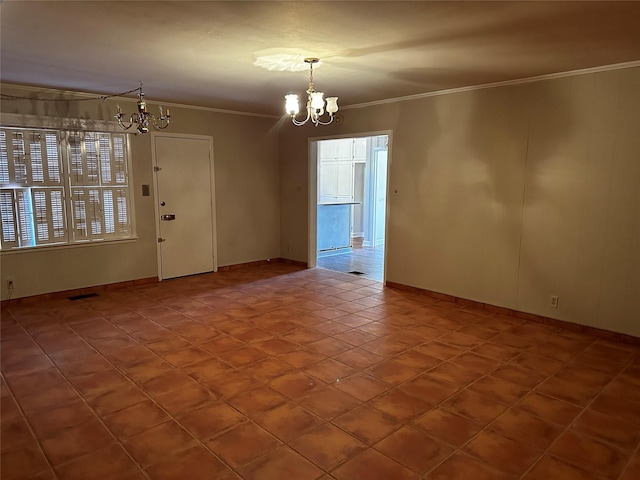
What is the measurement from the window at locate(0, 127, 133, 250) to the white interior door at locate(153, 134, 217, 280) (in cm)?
46

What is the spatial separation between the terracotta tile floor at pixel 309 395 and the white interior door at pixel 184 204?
1412 millimetres

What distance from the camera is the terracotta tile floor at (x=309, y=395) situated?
217 centimetres

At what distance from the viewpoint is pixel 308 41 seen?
292cm

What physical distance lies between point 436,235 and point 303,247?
7.83ft

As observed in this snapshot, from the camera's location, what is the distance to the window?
454 cm

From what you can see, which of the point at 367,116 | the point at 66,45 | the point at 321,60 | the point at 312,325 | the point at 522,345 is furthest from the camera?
the point at 367,116

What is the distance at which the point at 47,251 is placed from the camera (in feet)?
15.8

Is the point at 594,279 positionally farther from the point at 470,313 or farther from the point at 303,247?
the point at 303,247

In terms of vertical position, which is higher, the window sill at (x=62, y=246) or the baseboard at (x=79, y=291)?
the window sill at (x=62, y=246)

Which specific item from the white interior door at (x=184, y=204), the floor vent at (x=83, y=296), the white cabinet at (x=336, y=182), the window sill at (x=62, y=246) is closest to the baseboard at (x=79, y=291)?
the floor vent at (x=83, y=296)

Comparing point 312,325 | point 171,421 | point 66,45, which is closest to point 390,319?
point 312,325

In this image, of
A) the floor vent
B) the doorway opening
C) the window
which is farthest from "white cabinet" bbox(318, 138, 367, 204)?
the floor vent

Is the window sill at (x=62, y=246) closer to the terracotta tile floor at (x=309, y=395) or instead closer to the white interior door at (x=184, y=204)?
the white interior door at (x=184, y=204)

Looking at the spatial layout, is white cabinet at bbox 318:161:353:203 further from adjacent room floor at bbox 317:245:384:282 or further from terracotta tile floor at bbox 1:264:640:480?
terracotta tile floor at bbox 1:264:640:480
